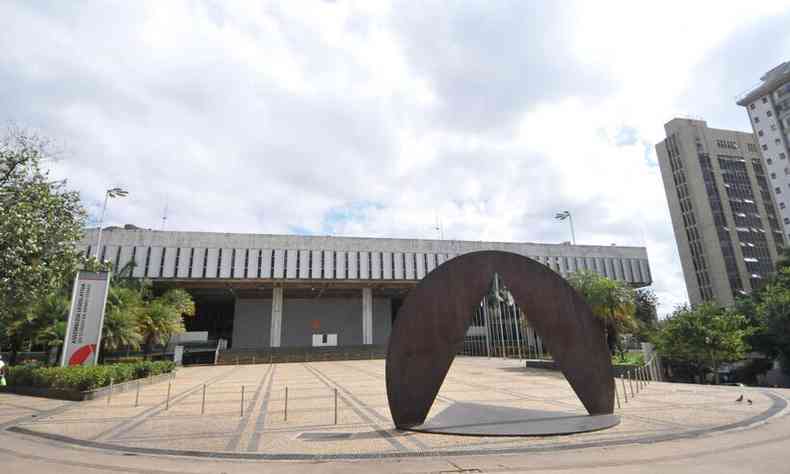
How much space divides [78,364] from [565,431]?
20.4m

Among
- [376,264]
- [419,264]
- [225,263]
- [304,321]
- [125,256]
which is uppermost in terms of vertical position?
[125,256]

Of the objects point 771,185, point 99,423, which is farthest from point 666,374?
point 771,185

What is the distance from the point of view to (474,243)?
61.7 metres

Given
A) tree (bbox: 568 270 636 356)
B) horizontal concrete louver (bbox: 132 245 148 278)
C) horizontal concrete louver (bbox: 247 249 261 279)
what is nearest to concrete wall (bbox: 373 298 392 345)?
horizontal concrete louver (bbox: 247 249 261 279)

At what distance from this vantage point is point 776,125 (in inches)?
2382

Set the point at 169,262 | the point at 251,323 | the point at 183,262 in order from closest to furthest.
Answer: the point at 169,262
the point at 183,262
the point at 251,323

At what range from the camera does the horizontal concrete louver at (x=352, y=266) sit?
5556 centimetres

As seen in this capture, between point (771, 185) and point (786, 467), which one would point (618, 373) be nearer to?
point (786, 467)

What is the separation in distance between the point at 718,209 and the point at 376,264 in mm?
54843

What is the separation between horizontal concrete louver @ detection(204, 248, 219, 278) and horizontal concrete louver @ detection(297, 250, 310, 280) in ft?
32.0

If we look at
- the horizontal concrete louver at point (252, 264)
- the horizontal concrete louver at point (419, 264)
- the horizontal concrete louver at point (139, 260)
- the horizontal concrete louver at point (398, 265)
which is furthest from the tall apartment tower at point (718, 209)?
the horizontal concrete louver at point (139, 260)

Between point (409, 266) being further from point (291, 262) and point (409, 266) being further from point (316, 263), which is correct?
point (291, 262)

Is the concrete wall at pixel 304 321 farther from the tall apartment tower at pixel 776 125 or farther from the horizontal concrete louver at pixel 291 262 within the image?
the tall apartment tower at pixel 776 125

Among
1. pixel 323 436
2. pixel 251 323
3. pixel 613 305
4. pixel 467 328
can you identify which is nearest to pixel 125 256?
pixel 251 323
